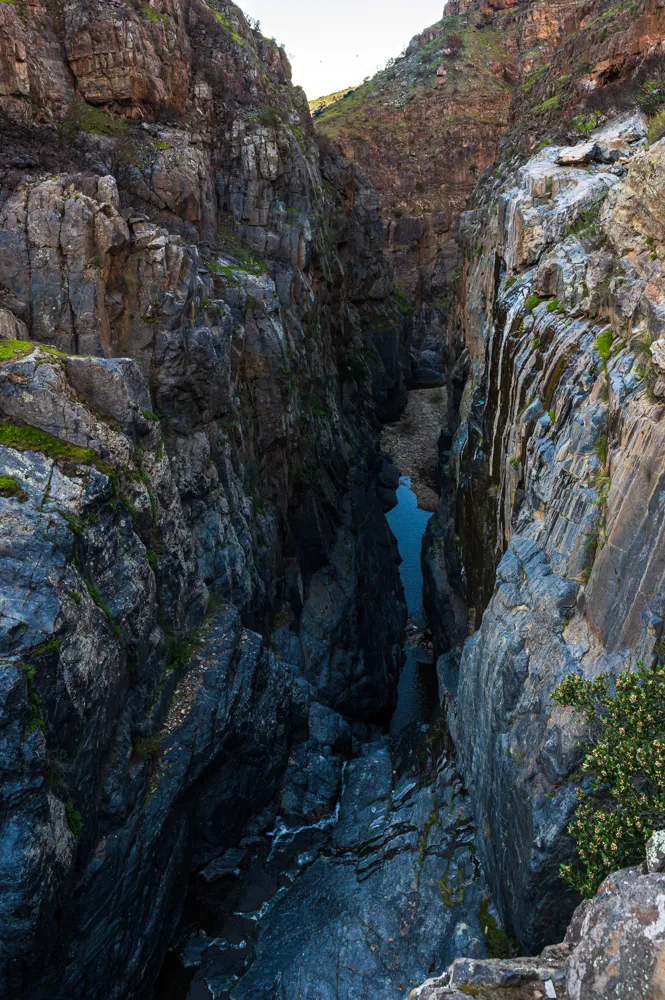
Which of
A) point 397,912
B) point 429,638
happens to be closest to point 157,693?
point 397,912

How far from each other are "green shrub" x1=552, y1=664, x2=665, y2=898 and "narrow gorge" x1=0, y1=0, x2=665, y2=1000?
56 millimetres

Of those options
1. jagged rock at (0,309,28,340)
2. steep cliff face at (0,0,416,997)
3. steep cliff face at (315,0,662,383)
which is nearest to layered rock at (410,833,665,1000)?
steep cliff face at (0,0,416,997)

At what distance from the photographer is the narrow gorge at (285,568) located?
43.6ft

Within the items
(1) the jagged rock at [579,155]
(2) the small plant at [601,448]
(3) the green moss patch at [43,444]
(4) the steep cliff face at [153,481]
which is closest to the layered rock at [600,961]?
(2) the small plant at [601,448]

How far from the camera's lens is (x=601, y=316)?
1752 centimetres

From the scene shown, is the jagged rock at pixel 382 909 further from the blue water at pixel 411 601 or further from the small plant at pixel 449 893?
the blue water at pixel 411 601

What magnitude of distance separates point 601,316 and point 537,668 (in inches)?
376

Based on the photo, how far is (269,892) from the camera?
71.5 ft

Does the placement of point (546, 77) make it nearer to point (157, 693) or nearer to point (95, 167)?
point (95, 167)

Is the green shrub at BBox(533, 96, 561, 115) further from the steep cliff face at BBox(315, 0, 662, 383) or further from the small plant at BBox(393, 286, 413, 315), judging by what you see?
the steep cliff face at BBox(315, 0, 662, 383)

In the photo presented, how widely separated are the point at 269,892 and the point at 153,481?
14314 mm

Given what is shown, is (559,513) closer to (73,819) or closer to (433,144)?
(73,819)

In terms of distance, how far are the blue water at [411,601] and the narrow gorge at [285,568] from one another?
499mm

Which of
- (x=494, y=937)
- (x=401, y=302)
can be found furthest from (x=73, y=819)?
(x=401, y=302)
